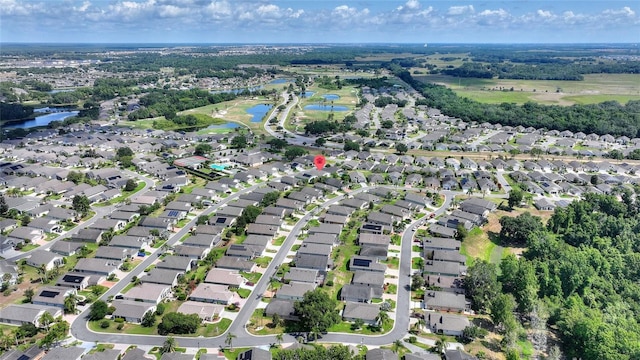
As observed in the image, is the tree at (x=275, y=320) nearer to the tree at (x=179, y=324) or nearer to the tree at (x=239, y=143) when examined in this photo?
the tree at (x=179, y=324)

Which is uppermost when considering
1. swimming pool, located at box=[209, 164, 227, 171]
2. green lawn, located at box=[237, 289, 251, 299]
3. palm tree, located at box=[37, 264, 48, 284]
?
swimming pool, located at box=[209, 164, 227, 171]

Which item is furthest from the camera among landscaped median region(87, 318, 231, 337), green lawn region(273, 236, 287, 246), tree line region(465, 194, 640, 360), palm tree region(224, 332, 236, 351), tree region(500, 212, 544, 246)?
tree region(500, 212, 544, 246)

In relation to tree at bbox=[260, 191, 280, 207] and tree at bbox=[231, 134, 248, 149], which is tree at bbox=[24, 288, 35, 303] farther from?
tree at bbox=[231, 134, 248, 149]

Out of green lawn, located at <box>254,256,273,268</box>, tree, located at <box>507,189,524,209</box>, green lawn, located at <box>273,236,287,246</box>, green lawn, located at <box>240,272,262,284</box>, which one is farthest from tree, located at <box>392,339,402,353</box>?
tree, located at <box>507,189,524,209</box>

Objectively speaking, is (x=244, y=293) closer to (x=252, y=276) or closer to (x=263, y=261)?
(x=252, y=276)

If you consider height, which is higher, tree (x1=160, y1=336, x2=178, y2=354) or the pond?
the pond

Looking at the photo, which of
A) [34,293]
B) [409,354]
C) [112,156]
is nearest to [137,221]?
[34,293]

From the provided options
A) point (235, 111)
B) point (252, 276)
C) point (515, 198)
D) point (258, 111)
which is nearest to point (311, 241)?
point (252, 276)
